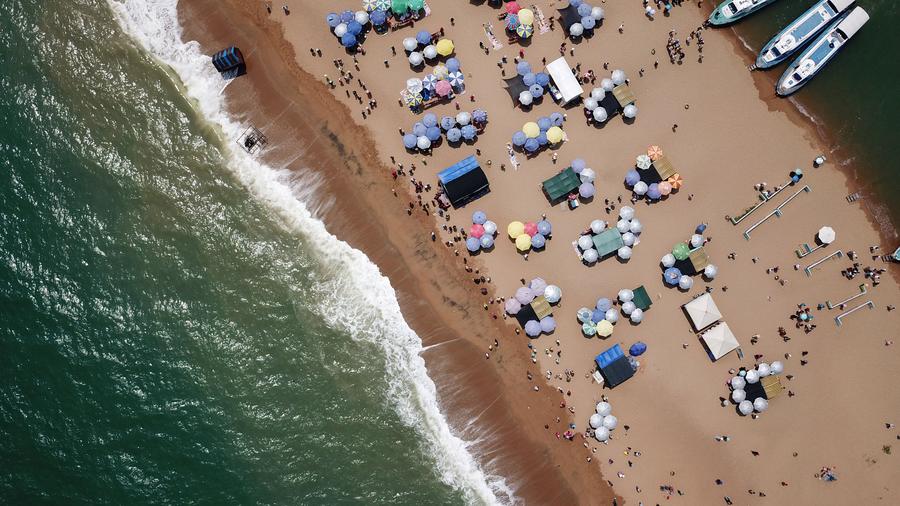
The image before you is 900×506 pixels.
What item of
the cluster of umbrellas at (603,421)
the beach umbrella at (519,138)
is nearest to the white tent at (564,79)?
the beach umbrella at (519,138)

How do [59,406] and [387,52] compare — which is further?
[387,52]

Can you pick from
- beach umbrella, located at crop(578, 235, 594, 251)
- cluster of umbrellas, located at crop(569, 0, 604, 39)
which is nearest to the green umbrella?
beach umbrella, located at crop(578, 235, 594, 251)

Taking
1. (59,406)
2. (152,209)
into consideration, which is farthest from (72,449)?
(152,209)

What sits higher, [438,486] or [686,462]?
[438,486]

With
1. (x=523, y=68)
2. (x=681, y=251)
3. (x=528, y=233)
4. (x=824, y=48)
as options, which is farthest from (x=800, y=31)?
(x=528, y=233)

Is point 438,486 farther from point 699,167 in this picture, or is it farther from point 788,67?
point 788,67

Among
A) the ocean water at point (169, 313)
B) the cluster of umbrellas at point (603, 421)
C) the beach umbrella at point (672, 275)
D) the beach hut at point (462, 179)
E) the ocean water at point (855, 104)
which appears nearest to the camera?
the ocean water at point (169, 313)

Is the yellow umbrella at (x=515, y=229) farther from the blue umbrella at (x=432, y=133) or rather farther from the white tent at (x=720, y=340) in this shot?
the white tent at (x=720, y=340)
